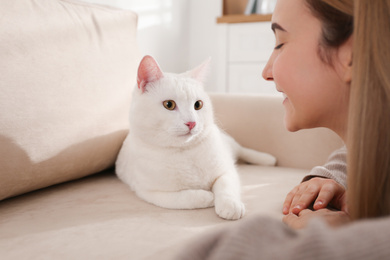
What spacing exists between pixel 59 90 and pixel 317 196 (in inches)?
30.4

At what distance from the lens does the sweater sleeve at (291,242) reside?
31cm

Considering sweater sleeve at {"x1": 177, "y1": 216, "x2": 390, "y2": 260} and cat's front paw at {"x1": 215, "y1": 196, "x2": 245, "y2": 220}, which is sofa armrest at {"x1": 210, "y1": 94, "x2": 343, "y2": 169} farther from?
sweater sleeve at {"x1": 177, "y1": 216, "x2": 390, "y2": 260}

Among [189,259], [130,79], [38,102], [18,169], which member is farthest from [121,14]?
[189,259]

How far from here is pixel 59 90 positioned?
1.04 metres

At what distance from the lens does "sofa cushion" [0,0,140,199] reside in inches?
36.4

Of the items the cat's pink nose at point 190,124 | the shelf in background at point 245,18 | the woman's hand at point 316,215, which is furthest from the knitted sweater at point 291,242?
the shelf in background at point 245,18

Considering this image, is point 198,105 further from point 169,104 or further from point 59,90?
point 59,90

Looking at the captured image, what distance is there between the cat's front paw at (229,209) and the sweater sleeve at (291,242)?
51 cm

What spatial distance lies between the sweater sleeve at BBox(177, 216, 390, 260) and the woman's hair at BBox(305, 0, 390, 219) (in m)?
0.23

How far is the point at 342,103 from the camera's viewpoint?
79 centimetres

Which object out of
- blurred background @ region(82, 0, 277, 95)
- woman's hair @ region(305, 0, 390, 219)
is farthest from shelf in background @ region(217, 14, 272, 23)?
woman's hair @ region(305, 0, 390, 219)

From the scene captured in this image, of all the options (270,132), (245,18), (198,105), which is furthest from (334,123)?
(245,18)

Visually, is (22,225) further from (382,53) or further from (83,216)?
(382,53)

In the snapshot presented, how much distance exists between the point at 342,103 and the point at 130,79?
0.78 m
